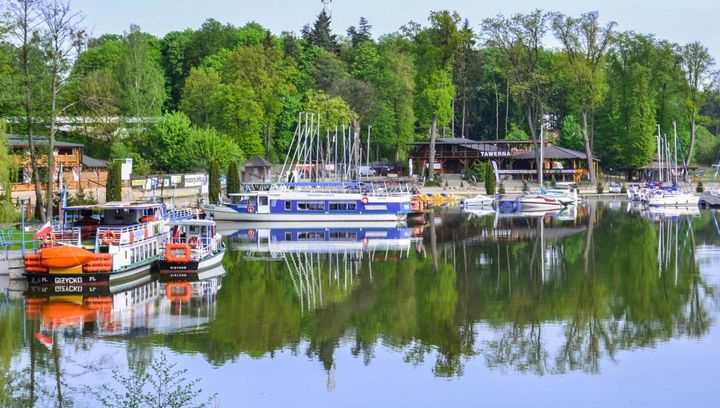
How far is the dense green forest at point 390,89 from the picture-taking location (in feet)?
276

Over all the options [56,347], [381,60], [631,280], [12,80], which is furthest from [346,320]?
[381,60]

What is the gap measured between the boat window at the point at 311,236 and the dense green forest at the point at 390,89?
785 inches

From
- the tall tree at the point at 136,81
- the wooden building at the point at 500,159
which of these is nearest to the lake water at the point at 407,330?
the tall tree at the point at 136,81

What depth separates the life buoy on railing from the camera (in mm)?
34906

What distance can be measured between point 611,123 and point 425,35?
2457 centimetres

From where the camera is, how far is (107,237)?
3497cm

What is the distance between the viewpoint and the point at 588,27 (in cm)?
9494

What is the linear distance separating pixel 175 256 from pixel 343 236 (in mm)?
19408

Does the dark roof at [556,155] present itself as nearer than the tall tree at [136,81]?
No

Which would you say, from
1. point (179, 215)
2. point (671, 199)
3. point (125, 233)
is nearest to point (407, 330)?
point (125, 233)

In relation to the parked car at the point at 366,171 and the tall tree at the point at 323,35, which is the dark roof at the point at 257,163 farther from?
the tall tree at the point at 323,35

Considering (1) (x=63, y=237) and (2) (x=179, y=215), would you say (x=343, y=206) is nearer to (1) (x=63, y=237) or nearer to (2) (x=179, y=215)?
(2) (x=179, y=215)

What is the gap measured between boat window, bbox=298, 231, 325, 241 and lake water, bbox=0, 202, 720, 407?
7557 mm

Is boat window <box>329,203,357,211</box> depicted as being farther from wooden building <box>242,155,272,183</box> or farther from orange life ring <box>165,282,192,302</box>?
orange life ring <box>165,282,192,302</box>
